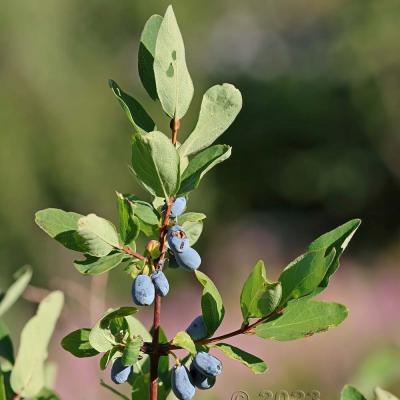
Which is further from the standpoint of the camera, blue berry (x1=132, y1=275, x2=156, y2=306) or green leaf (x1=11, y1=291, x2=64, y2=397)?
green leaf (x1=11, y1=291, x2=64, y2=397)

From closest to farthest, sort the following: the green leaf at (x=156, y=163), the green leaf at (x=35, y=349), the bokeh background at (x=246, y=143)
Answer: the green leaf at (x=156, y=163) < the green leaf at (x=35, y=349) < the bokeh background at (x=246, y=143)

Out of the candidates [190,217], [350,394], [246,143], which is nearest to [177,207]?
[190,217]

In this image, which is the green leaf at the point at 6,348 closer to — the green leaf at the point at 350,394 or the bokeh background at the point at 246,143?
the green leaf at the point at 350,394

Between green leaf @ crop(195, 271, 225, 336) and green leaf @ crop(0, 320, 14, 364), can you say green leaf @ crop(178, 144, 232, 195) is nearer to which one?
green leaf @ crop(195, 271, 225, 336)

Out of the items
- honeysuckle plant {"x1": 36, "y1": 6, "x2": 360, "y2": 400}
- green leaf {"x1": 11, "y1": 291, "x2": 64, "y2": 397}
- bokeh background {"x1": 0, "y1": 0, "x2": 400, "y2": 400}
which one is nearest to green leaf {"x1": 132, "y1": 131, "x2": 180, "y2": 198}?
honeysuckle plant {"x1": 36, "y1": 6, "x2": 360, "y2": 400}

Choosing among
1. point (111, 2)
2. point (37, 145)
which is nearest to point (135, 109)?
point (37, 145)

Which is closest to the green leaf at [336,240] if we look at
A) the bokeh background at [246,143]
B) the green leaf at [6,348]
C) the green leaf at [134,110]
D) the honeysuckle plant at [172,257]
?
the honeysuckle plant at [172,257]
